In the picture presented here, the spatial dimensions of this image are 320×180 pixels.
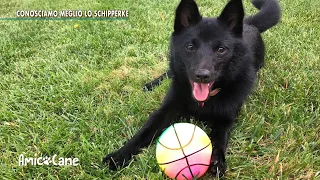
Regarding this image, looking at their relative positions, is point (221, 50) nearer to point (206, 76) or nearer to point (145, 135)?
point (206, 76)

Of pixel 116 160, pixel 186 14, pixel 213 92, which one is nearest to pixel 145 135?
pixel 116 160

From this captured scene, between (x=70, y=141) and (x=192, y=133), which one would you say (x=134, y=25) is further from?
(x=192, y=133)

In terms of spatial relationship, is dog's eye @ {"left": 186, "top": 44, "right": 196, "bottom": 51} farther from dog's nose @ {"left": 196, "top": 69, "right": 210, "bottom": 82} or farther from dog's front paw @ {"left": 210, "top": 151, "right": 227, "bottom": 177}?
dog's front paw @ {"left": 210, "top": 151, "right": 227, "bottom": 177}

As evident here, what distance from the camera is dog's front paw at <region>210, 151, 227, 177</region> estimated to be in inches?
70.1

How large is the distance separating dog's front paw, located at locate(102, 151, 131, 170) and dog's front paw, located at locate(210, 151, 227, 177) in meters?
0.52

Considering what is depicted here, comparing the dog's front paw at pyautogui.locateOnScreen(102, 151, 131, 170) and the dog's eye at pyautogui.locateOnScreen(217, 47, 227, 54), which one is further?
the dog's eye at pyautogui.locateOnScreen(217, 47, 227, 54)

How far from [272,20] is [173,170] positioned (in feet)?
7.40

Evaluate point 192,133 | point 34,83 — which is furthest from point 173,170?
point 34,83

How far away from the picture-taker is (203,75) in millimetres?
1869

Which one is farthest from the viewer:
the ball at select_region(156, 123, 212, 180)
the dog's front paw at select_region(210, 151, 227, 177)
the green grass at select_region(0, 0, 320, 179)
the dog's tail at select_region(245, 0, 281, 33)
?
the dog's tail at select_region(245, 0, 281, 33)

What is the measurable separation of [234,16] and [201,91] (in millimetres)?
587

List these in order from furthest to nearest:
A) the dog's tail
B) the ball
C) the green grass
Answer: the dog's tail → the green grass → the ball

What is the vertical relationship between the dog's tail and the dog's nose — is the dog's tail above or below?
above

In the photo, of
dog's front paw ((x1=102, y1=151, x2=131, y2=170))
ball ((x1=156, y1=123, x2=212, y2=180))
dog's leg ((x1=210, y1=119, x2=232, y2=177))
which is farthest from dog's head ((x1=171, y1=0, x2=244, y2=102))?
dog's front paw ((x1=102, y1=151, x2=131, y2=170))
